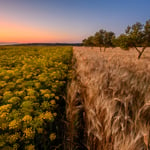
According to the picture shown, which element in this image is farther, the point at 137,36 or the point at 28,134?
the point at 137,36

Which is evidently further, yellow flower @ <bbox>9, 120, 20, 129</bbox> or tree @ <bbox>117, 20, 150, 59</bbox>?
tree @ <bbox>117, 20, 150, 59</bbox>

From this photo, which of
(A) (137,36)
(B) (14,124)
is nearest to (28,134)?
(B) (14,124)

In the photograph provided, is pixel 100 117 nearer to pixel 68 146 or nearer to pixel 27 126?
pixel 68 146

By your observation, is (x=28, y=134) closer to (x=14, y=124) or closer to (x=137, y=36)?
(x=14, y=124)

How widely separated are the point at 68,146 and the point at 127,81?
5.46ft

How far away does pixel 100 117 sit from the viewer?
1.30 m

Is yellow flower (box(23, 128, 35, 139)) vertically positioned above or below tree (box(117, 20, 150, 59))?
below

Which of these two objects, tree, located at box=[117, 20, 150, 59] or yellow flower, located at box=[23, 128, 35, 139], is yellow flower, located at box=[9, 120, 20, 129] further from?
tree, located at box=[117, 20, 150, 59]

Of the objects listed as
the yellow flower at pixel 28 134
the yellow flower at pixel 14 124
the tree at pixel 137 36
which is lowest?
the yellow flower at pixel 28 134

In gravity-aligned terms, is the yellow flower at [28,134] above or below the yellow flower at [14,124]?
below

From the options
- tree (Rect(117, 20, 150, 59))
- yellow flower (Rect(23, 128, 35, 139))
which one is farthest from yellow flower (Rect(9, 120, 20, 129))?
tree (Rect(117, 20, 150, 59))

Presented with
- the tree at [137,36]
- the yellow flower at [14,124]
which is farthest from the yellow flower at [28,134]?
the tree at [137,36]

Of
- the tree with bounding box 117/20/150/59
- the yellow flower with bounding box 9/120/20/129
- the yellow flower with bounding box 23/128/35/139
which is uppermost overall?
the tree with bounding box 117/20/150/59

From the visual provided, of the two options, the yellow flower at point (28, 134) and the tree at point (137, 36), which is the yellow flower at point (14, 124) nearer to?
the yellow flower at point (28, 134)
